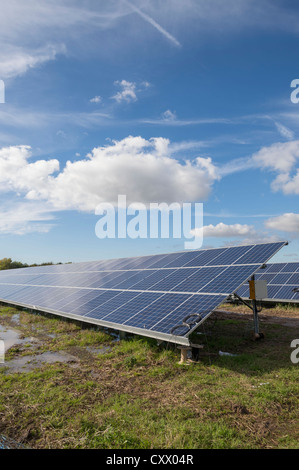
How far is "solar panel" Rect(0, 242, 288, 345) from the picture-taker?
9297mm

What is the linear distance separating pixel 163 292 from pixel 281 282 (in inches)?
500

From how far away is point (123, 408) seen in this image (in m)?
6.16

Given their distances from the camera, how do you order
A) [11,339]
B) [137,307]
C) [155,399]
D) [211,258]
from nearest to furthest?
[155,399] < [137,307] < [11,339] < [211,258]

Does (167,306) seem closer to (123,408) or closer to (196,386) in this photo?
(196,386)

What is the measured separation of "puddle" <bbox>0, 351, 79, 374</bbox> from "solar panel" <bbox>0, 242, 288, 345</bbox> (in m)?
1.65

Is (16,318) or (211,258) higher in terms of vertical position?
(211,258)

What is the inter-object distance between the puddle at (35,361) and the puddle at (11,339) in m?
1.63

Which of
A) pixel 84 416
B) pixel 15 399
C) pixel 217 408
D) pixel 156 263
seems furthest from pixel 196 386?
pixel 156 263

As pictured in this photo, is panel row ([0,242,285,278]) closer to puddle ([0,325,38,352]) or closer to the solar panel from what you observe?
the solar panel

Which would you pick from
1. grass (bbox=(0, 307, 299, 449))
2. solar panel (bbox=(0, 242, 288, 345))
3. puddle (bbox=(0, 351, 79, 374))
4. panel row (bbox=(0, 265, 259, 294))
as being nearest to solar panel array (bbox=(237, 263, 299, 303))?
solar panel (bbox=(0, 242, 288, 345))

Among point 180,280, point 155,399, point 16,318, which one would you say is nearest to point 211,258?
point 180,280

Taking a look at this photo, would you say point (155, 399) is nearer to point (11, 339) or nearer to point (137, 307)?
point (137, 307)

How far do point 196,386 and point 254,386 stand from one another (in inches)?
52.4

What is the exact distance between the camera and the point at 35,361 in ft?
32.2
